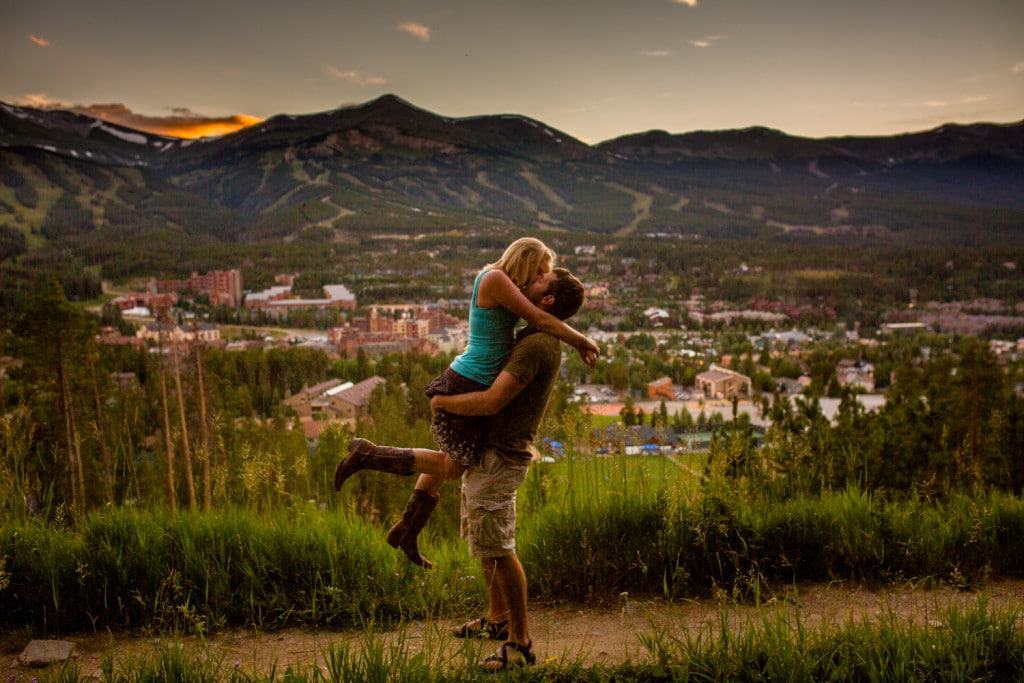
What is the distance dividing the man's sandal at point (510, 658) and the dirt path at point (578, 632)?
3.4 inches

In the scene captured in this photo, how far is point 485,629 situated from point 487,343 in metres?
1.24

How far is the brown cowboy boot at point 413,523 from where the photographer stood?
360cm

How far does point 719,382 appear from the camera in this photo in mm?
62125

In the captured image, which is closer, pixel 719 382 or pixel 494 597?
pixel 494 597

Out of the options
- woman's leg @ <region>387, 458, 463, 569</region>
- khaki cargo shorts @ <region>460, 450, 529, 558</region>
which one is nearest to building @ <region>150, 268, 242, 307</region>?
woman's leg @ <region>387, 458, 463, 569</region>

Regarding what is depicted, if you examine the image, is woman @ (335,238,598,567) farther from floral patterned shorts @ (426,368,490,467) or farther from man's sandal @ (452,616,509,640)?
man's sandal @ (452,616,509,640)

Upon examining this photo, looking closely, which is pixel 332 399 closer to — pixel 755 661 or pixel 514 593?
pixel 514 593

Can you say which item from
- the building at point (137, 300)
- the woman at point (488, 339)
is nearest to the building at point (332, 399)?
the woman at point (488, 339)

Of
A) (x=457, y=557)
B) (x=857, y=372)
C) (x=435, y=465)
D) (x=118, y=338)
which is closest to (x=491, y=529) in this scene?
(x=435, y=465)

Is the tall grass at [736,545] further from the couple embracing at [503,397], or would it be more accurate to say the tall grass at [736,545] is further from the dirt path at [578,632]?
the couple embracing at [503,397]

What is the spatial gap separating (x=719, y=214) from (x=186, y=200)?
418 feet

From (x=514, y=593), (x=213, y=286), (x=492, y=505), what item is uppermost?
(x=492, y=505)

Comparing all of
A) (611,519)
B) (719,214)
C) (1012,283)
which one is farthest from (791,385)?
(719,214)

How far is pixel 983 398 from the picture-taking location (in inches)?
658
